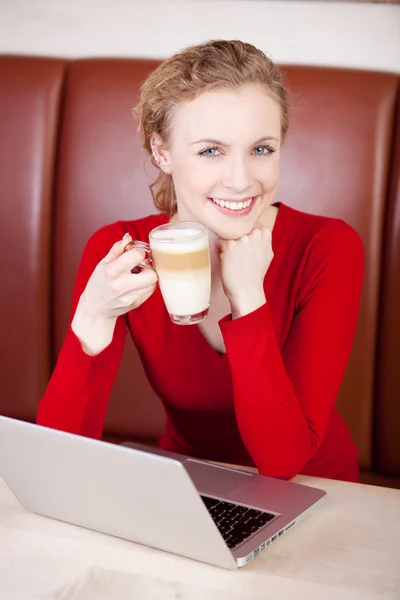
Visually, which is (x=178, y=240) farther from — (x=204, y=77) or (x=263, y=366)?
(x=204, y=77)

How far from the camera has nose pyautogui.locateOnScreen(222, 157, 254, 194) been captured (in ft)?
4.71

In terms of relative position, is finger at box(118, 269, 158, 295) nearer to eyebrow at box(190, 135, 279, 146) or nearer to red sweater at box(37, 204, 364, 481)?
red sweater at box(37, 204, 364, 481)

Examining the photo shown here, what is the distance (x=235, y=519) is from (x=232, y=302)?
1.30 feet

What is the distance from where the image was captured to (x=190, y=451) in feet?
5.69

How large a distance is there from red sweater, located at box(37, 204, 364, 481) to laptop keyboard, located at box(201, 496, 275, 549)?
15 centimetres

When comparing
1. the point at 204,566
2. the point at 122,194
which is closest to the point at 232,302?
the point at 204,566

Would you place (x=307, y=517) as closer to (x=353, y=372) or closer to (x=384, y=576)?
(x=384, y=576)

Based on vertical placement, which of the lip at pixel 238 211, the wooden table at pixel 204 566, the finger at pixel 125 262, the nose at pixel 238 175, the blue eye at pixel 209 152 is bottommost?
the wooden table at pixel 204 566

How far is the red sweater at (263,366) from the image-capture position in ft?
4.39

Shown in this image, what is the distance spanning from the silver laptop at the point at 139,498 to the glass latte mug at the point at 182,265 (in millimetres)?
305

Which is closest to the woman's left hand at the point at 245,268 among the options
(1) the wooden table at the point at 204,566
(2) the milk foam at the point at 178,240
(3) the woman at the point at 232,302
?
(3) the woman at the point at 232,302

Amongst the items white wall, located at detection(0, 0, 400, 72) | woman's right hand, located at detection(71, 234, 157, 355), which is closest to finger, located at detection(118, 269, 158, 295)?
woman's right hand, located at detection(71, 234, 157, 355)

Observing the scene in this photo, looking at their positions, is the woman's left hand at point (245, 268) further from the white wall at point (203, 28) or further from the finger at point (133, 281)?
the white wall at point (203, 28)

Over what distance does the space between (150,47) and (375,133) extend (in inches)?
26.8
